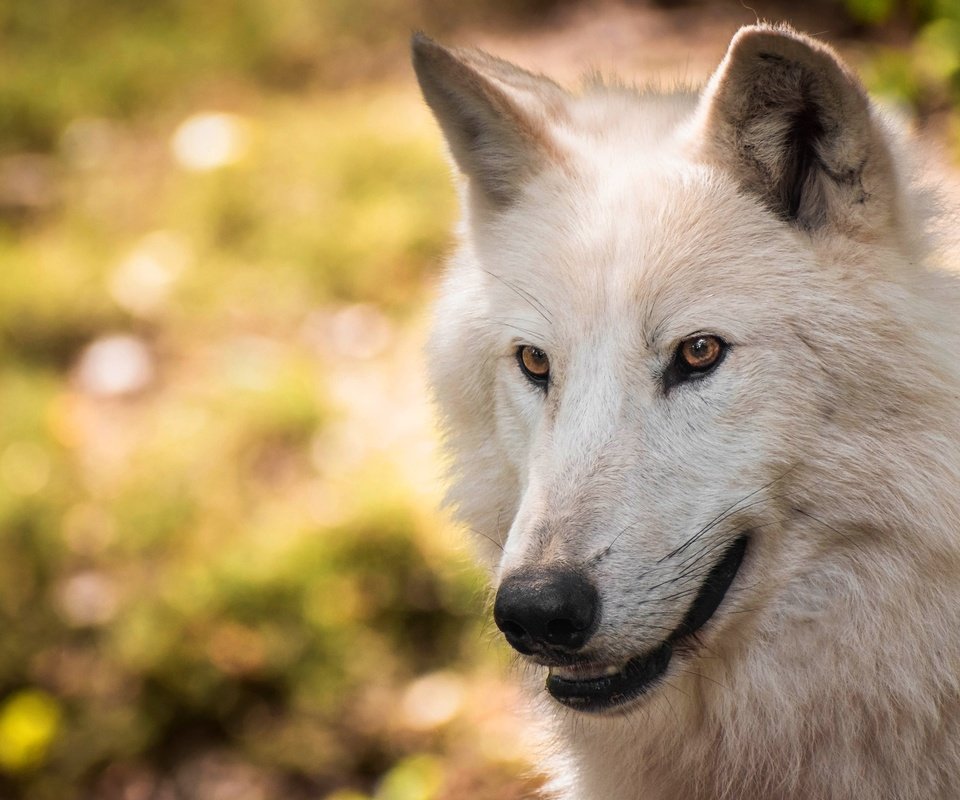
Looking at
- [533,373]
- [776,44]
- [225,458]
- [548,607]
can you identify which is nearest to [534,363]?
[533,373]

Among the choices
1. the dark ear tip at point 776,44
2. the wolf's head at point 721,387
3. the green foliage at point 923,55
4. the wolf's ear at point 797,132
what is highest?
the green foliage at point 923,55

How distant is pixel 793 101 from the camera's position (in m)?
2.44

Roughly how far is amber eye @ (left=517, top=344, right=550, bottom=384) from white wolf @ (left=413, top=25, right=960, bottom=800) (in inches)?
1.5

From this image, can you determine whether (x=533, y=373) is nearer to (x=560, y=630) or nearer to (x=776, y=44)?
(x=560, y=630)

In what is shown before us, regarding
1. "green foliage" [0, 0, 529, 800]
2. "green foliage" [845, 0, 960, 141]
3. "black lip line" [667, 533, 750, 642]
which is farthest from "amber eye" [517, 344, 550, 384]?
"green foliage" [845, 0, 960, 141]

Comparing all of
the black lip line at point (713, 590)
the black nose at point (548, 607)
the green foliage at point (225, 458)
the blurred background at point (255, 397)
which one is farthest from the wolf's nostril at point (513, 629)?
the green foliage at point (225, 458)

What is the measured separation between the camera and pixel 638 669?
98.3 inches

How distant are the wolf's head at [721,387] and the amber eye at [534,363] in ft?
0.15

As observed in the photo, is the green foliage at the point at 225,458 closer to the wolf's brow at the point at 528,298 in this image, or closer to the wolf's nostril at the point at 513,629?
the wolf's brow at the point at 528,298

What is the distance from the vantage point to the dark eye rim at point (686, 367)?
8.25 ft

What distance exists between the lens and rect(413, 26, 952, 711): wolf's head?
2381 mm

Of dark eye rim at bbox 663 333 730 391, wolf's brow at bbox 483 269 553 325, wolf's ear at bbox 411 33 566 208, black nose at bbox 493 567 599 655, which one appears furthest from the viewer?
wolf's ear at bbox 411 33 566 208

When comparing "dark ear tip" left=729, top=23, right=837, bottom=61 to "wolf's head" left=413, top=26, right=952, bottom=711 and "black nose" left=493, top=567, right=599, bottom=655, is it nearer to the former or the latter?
"wolf's head" left=413, top=26, right=952, bottom=711

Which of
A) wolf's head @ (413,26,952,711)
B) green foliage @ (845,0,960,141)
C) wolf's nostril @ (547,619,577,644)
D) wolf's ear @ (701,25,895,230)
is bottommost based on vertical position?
wolf's nostril @ (547,619,577,644)
